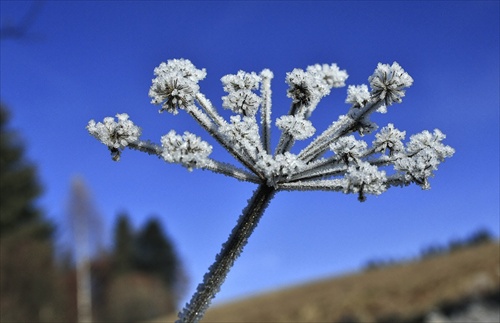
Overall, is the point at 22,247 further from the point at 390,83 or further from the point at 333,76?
the point at 390,83

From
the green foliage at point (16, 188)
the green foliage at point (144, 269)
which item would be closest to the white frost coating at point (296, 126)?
the green foliage at point (16, 188)

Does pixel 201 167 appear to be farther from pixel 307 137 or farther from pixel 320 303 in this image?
pixel 320 303

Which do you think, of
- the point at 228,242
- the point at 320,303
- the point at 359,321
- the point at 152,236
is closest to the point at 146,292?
the point at 152,236

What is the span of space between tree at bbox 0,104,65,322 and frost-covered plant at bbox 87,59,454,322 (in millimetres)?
24432

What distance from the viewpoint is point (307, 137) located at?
3.42 m

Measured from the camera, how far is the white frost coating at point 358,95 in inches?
139

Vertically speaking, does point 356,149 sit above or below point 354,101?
below

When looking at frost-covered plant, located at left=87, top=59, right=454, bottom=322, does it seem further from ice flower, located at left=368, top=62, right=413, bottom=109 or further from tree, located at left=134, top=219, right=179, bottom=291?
tree, located at left=134, top=219, right=179, bottom=291

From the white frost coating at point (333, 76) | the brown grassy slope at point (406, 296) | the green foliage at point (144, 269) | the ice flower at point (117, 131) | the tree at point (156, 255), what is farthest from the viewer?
the tree at point (156, 255)

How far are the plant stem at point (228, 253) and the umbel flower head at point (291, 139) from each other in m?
0.13

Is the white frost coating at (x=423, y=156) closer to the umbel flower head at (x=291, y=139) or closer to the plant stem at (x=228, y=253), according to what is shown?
the umbel flower head at (x=291, y=139)

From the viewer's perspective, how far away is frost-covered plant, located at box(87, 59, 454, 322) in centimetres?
315

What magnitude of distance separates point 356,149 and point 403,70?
0.50 metres

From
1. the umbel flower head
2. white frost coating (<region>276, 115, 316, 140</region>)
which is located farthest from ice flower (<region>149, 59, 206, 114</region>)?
white frost coating (<region>276, 115, 316, 140</region>)
